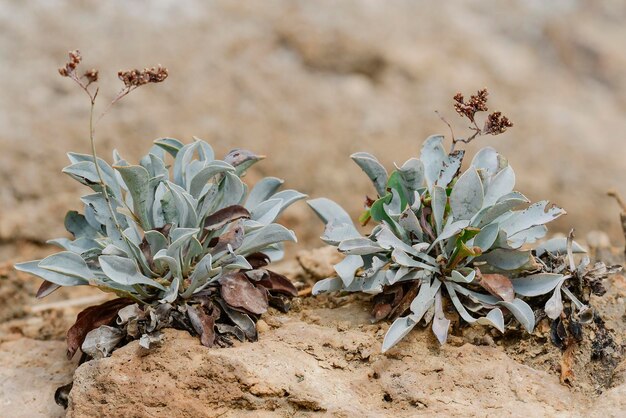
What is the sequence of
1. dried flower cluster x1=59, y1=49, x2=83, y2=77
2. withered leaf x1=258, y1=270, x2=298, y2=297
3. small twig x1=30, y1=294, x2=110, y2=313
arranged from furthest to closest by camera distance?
small twig x1=30, y1=294, x2=110, y2=313 → withered leaf x1=258, y1=270, x2=298, y2=297 → dried flower cluster x1=59, y1=49, x2=83, y2=77

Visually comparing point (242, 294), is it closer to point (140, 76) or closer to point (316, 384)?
point (316, 384)

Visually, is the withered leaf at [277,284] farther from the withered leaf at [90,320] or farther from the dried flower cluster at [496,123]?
the dried flower cluster at [496,123]

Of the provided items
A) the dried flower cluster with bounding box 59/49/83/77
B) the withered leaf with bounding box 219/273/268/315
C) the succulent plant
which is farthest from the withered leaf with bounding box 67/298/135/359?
the dried flower cluster with bounding box 59/49/83/77

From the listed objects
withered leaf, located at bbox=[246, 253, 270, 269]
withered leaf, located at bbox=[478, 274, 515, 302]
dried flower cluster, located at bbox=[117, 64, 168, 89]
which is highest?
dried flower cluster, located at bbox=[117, 64, 168, 89]

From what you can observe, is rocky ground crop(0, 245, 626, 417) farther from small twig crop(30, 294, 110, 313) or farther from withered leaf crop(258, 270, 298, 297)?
small twig crop(30, 294, 110, 313)

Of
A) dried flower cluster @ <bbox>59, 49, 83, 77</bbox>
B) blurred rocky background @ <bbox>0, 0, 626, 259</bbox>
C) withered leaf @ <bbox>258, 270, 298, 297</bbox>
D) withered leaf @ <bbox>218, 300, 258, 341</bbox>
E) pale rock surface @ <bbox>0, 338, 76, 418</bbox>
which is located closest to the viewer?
dried flower cluster @ <bbox>59, 49, 83, 77</bbox>

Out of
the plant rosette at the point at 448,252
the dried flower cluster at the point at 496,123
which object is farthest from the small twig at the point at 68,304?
the dried flower cluster at the point at 496,123

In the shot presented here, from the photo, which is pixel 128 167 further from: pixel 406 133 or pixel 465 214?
pixel 406 133

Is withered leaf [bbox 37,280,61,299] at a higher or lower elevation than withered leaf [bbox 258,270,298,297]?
lower
